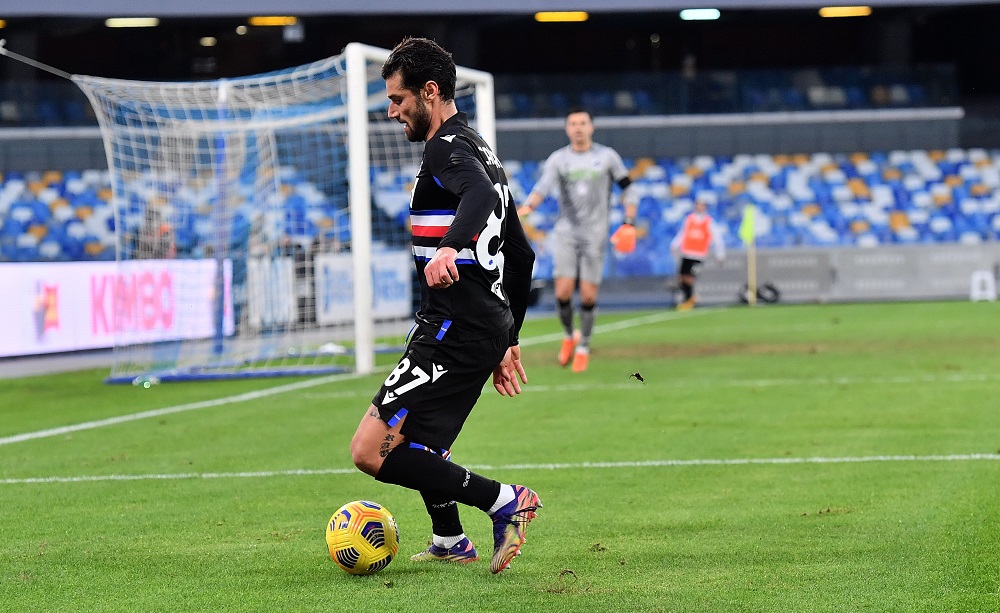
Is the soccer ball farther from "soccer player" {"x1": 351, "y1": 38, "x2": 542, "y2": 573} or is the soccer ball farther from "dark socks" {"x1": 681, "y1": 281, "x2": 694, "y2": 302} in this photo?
"dark socks" {"x1": 681, "y1": 281, "x2": 694, "y2": 302}

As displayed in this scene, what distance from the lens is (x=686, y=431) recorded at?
829cm

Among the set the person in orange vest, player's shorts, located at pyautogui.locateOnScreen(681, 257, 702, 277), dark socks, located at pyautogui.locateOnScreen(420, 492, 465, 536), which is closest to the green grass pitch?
dark socks, located at pyautogui.locateOnScreen(420, 492, 465, 536)

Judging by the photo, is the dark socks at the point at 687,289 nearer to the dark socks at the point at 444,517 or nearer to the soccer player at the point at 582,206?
the soccer player at the point at 582,206

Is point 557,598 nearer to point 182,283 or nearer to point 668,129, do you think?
point 182,283

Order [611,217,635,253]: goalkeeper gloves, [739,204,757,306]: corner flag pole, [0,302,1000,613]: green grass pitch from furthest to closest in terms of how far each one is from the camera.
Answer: [739,204,757,306]: corner flag pole < [611,217,635,253]: goalkeeper gloves < [0,302,1000,613]: green grass pitch

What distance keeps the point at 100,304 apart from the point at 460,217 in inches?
552

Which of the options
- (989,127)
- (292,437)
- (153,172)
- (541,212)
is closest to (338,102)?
(153,172)

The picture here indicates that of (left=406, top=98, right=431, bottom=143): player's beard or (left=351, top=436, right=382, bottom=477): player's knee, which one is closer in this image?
(left=351, top=436, right=382, bottom=477): player's knee

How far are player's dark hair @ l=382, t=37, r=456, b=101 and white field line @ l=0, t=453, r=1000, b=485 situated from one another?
3044 millimetres

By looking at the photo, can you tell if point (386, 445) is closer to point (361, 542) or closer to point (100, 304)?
point (361, 542)

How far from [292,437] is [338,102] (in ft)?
24.2

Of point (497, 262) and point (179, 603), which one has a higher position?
point (497, 262)

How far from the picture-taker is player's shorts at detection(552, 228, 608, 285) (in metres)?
12.5

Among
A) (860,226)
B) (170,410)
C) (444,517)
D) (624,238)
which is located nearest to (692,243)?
(860,226)
